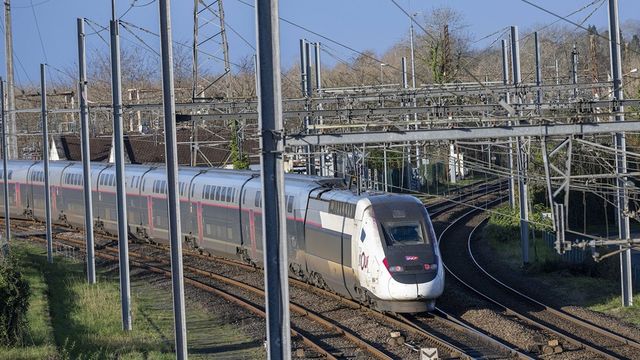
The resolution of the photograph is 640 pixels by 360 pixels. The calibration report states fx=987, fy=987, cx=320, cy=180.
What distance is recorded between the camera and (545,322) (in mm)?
21328

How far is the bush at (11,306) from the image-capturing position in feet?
63.9

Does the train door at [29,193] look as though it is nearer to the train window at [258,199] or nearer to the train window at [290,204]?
the train window at [258,199]

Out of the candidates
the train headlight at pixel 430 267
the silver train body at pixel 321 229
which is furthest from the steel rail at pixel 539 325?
the train headlight at pixel 430 267

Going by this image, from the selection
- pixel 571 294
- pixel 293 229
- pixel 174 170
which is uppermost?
pixel 174 170

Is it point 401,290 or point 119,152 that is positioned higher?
point 119,152

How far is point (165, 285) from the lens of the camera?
93.2 ft

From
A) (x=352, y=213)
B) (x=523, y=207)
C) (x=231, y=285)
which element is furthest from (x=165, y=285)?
(x=523, y=207)

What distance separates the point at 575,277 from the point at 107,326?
13.8m

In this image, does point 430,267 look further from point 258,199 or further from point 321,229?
point 258,199

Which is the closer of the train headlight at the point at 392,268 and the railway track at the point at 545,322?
the railway track at the point at 545,322

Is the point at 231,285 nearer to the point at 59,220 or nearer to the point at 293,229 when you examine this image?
the point at 293,229

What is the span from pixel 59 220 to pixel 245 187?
18.6m

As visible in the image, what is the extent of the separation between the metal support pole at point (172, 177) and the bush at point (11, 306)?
5.66 meters

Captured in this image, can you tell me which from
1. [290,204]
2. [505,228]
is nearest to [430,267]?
[290,204]
